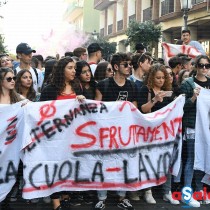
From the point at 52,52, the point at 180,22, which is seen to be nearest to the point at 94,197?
the point at 180,22

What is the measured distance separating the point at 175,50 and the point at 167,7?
13.4 meters

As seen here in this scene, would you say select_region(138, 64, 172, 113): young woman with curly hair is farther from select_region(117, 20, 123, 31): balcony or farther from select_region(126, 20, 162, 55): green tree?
select_region(117, 20, 123, 31): balcony

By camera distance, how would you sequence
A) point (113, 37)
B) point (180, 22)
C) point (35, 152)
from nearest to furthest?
point (35, 152) < point (180, 22) < point (113, 37)

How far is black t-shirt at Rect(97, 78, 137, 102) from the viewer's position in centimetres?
408

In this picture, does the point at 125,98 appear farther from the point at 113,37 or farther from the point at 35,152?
the point at 113,37

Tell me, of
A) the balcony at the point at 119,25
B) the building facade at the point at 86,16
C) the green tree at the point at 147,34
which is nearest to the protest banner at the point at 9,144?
the green tree at the point at 147,34

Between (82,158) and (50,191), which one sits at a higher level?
(82,158)

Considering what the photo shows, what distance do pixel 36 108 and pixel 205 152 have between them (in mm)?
1960

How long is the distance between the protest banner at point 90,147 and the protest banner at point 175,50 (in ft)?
9.09

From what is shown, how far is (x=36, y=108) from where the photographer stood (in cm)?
377

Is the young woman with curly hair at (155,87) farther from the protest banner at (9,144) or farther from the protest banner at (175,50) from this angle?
the protest banner at (175,50)

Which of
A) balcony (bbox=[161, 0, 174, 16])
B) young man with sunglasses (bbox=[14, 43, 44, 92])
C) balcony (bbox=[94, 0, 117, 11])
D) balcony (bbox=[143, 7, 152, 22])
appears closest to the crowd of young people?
young man with sunglasses (bbox=[14, 43, 44, 92])

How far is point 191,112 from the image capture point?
4359mm

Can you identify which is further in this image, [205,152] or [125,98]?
[205,152]
